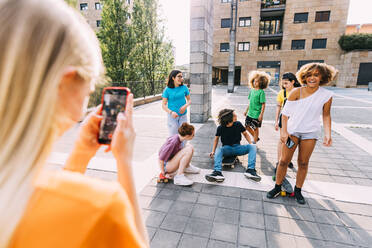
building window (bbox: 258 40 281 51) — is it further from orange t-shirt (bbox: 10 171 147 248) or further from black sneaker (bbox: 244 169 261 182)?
orange t-shirt (bbox: 10 171 147 248)

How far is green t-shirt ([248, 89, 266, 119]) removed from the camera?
539 cm

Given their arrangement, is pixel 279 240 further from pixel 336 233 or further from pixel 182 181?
pixel 182 181

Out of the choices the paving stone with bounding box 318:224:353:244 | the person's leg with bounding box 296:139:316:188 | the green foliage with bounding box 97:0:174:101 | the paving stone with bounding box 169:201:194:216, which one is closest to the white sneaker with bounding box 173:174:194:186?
the paving stone with bounding box 169:201:194:216

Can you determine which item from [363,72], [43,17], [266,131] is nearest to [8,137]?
[43,17]

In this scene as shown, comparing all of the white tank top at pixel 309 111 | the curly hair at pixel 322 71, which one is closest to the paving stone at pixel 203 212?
the white tank top at pixel 309 111

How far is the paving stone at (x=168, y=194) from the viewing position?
3.53 meters

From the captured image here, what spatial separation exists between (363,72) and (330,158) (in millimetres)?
32169

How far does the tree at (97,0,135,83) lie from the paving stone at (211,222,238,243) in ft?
49.3

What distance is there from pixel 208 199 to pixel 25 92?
3306 millimetres

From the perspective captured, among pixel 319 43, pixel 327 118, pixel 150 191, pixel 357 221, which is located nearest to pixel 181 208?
pixel 150 191

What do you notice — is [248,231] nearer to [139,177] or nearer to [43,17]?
[139,177]

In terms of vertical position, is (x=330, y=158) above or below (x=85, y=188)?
below

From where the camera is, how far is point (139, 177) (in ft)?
13.9

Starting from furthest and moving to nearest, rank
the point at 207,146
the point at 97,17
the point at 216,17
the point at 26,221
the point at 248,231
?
1. the point at 97,17
2. the point at 216,17
3. the point at 207,146
4. the point at 248,231
5. the point at 26,221
